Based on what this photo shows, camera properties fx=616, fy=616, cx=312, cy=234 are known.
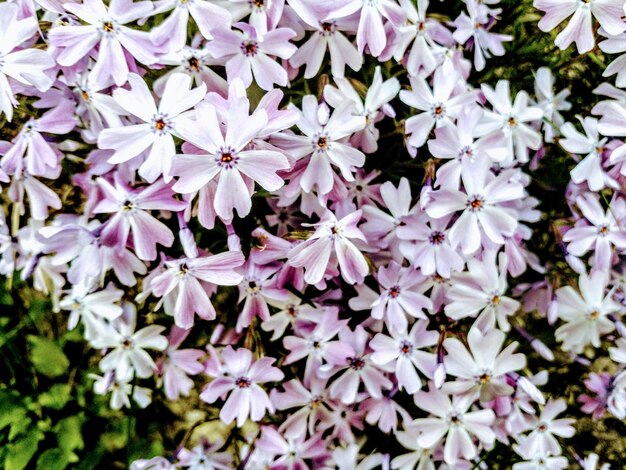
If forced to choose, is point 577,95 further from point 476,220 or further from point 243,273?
point 243,273

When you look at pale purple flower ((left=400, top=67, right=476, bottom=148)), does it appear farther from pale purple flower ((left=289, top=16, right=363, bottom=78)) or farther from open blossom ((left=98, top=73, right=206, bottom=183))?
open blossom ((left=98, top=73, right=206, bottom=183))

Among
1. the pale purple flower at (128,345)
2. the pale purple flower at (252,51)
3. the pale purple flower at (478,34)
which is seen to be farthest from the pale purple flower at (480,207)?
the pale purple flower at (128,345)

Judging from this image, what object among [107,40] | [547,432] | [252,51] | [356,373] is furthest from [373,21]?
[547,432]

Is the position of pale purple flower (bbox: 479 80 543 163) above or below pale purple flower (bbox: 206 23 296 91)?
below

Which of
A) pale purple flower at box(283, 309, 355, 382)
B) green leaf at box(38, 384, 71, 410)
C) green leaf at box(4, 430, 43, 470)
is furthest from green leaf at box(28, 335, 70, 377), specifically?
pale purple flower at box(283, 309, 355, 382)

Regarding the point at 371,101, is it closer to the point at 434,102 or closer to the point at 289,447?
the point at 434,102

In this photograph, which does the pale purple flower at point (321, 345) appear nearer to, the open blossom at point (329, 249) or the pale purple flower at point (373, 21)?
the open blossom at point (329, 249)
